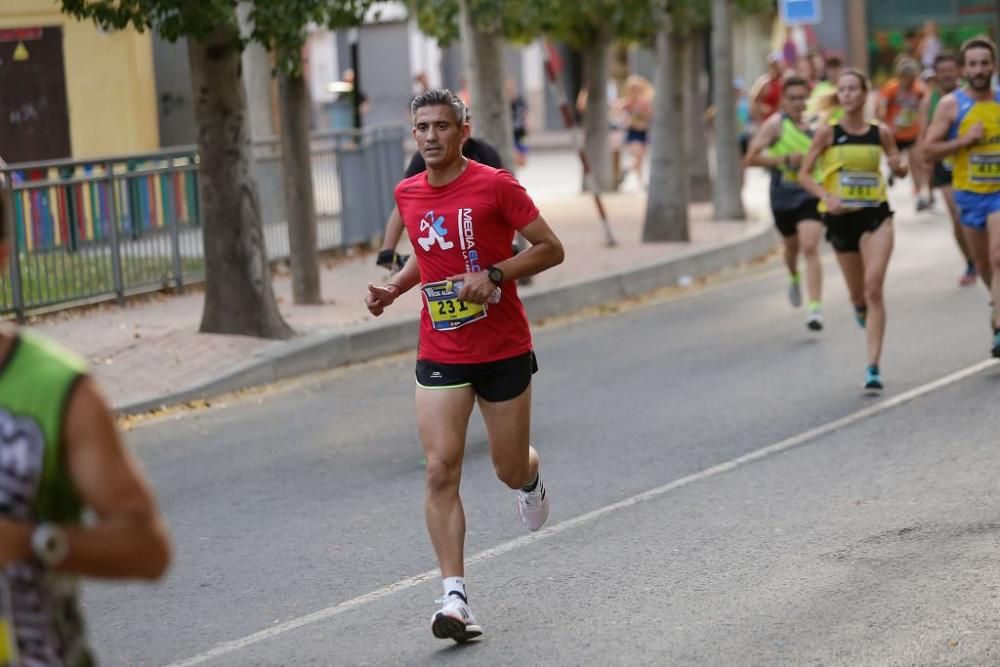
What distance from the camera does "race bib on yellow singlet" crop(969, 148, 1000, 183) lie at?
35.6 feet

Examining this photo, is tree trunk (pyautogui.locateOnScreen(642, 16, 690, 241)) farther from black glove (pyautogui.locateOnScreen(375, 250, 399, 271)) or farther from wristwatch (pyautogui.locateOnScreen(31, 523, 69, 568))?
wristwatch (pyautogui.locateOnScreen(31, 523, 69, 568))

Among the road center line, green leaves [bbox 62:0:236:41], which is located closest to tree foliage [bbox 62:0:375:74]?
green leaves [bbox 62:0:236:41]

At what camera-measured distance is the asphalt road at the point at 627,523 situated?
6.05 metres

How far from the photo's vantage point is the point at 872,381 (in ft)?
34.9

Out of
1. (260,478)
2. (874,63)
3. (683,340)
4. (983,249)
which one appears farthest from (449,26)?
(874,63)

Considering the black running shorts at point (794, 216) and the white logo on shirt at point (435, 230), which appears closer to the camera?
the white logo on shirt at point (435, 230)

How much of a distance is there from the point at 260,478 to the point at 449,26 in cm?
1058

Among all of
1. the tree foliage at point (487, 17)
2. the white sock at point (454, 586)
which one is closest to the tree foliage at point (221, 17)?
the tree foliage at point (487, 17)

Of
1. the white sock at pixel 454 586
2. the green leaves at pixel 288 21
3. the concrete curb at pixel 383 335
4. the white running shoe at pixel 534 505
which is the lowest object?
the concrete curb at pixel 383 335

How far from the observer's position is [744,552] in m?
7.11

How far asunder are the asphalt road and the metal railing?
3.17 metres

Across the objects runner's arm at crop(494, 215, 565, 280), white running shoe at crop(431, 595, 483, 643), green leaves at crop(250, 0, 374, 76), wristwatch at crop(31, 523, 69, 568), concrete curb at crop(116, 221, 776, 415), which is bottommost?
concrete curb at crop(116, 221, 776, 415)

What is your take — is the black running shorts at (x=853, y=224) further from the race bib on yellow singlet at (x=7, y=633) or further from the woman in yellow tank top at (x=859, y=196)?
the race bib on yellow singlet at (x=7, y=633)

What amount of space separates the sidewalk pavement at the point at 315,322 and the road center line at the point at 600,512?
234cm
